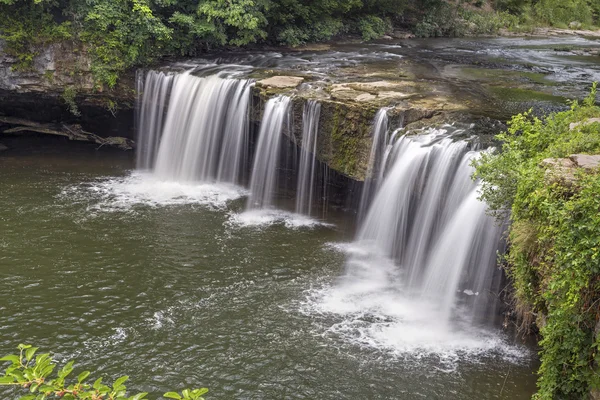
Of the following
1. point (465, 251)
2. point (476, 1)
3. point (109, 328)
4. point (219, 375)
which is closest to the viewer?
point (219, 375)

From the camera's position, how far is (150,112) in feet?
64.1

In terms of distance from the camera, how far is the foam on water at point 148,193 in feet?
53.7

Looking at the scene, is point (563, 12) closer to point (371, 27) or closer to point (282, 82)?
point (371, 27)

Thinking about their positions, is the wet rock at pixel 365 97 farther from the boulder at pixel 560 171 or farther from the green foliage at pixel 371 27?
the green foliage at pixel 371 27

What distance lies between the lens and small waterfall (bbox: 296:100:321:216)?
15.8 m

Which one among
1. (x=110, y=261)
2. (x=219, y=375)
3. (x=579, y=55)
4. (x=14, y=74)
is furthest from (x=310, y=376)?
(x=579, y=55)

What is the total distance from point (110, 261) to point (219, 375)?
4743 mm

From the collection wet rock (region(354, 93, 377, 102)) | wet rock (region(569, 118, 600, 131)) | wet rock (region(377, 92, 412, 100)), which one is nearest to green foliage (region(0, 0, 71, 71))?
wet rock (region(354, 93, 377, 102))

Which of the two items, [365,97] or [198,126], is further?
[198,126]

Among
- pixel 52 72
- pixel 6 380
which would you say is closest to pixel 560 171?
pixel 6 380

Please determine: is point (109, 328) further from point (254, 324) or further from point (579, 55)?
point (579, 55)

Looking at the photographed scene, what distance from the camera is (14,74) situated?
18.9 m

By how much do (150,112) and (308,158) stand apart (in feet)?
20.8

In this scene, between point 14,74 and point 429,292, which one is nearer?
point 429,292
